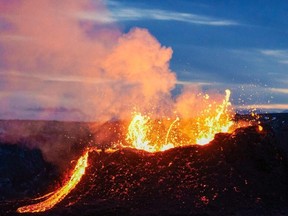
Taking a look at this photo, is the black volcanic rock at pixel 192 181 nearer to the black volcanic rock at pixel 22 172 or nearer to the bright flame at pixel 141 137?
the bright flame at pixel 141 137

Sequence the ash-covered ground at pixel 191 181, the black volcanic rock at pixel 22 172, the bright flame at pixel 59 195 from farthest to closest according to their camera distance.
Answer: the black volcanic rock at pixel 22 172 < the bright flame at pixel 59 195 < the ash-covered ground at pixel 191 181

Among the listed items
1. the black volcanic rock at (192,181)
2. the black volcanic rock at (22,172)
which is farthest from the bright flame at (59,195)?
the black volcanic rock at (22,172)

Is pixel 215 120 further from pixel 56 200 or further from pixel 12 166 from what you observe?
pixel 12 166

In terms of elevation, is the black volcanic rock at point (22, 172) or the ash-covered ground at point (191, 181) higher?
the black volcanic rock at point (22, 172)

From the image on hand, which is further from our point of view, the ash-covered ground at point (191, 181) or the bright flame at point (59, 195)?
the bright flame at point (59, 195)

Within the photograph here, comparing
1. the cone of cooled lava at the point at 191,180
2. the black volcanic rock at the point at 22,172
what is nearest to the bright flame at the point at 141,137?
the cone of cooled lava at the point at 191,180

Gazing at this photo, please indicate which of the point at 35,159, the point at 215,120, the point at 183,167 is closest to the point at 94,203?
the point at 183,167

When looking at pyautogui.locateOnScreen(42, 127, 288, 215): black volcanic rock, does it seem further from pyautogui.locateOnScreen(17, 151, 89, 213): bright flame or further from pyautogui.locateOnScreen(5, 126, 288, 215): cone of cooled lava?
pyautogui.locateOnScreen(17, 151, 89, 213): bright flame

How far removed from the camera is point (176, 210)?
157ft

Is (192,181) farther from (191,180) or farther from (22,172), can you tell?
(22,172)

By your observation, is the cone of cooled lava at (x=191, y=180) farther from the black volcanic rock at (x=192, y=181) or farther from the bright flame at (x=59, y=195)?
the bright flame at (x=59, y=195)

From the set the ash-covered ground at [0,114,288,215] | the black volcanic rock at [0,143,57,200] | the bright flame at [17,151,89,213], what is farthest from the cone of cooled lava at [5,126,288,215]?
the black volcanic rock at [0,143,57,200]

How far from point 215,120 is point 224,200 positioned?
16.4m

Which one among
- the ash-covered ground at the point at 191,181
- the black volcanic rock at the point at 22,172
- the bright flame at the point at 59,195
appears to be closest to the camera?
the ash-covered ground at the point at 191,181
